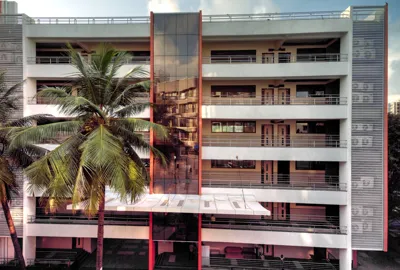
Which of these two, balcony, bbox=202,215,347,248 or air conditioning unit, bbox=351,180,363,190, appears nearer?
balcony, bbox=202,215,347,248

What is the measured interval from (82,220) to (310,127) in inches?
715

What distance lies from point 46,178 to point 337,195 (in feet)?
52.6

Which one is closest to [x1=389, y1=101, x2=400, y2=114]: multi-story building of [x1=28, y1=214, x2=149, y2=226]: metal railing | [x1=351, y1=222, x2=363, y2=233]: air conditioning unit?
[x1=351, y1=222, x2=363, y2=233]: air conditioning unit

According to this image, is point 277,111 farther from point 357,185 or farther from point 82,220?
point 82,220

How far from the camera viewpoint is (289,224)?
1425 centimetres

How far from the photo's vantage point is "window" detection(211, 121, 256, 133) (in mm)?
15391

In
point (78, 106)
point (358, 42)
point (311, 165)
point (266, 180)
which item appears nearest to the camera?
point (78, 106)

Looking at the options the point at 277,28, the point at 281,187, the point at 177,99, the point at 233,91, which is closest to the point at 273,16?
the point at 277,28

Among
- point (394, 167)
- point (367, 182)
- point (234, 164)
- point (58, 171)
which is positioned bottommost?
point (367, 182)

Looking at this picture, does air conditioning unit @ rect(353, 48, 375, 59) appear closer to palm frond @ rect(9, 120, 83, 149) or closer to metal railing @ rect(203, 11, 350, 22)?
metal railing @ rect(203, 11, 350, 22)

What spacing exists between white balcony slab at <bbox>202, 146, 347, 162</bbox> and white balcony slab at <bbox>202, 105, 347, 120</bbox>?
216 centimetres

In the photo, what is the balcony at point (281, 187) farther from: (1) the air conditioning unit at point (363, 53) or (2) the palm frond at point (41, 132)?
(2) the palm frond at point (41, 132)

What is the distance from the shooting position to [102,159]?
693 centimetres

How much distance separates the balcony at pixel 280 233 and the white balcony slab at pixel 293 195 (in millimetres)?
1968
